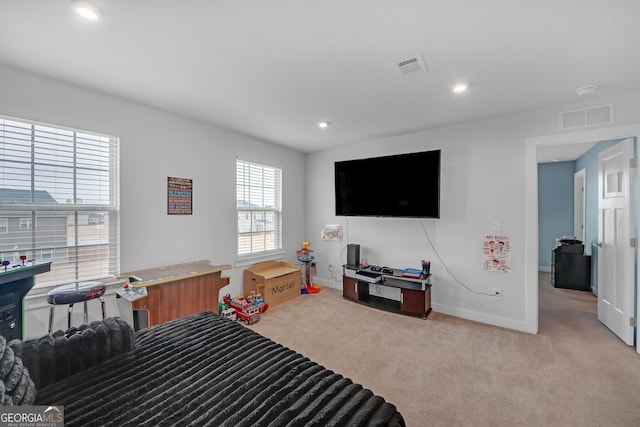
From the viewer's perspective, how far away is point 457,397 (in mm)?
1856

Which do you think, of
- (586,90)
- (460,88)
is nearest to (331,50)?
(460,88)

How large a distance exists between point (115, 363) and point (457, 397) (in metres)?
2.17

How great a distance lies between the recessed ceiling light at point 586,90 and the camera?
2.29 meters

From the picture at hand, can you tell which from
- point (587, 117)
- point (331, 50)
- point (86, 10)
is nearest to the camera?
point (86, 10)

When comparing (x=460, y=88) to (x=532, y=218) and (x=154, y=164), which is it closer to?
(x=532, y=218)

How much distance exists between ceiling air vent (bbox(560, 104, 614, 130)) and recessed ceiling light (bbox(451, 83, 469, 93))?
1270 millimetres

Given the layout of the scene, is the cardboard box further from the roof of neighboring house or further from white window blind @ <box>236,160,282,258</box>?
the roof of neighboring house

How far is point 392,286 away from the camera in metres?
3.45

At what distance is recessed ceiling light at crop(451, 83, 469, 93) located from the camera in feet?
7.52

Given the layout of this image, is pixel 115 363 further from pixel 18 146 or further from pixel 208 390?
pixel 18 146

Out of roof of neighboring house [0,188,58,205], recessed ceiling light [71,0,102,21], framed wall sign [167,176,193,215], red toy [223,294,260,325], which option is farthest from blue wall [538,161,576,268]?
roof of neighboring house [0,188,58,205]

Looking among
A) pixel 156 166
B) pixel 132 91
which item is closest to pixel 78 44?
pixel 132 91

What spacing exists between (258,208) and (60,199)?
2.23 meters

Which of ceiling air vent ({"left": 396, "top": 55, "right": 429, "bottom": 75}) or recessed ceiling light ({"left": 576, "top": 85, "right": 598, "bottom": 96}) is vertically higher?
ceiling air vent ({"left": 396, "top": 55, "right": 429, "bottom": 75})
